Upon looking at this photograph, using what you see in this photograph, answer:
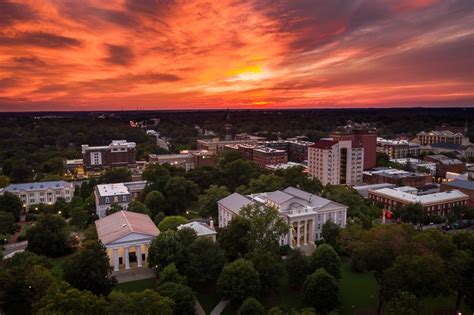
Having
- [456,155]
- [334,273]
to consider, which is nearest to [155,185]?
[334,273]

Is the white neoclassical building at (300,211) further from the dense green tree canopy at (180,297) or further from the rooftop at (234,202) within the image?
the dense green tree canopy at (180,297)

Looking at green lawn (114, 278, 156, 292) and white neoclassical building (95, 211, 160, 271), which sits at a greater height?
white neoclassical building (95, 211, 160, 271)

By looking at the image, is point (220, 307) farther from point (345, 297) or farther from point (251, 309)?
point (345, 297)

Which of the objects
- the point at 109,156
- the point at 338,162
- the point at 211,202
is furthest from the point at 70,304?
the point at 109,156

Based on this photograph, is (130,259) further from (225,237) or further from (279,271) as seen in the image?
(279,271)

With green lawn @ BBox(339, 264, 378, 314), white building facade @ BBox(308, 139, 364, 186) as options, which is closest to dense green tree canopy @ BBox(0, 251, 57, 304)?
green lawn @ BBox(339, 264, 378, 314)

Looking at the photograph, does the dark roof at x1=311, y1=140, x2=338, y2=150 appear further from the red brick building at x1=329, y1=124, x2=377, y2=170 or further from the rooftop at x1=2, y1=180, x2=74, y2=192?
the rooftop at x1=2, y1=180, x2=74, y2=192

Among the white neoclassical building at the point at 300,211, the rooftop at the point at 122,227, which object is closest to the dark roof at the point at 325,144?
the white neoclassical building at the point at 300,211
